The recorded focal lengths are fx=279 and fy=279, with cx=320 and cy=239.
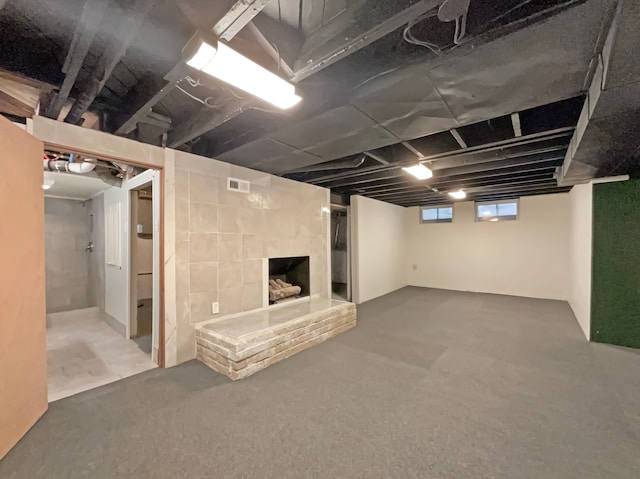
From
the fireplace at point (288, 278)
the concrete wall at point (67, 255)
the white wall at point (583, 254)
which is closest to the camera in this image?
the white wall at point (583, 254)

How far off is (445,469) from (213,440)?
1384mm

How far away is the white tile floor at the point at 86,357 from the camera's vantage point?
8.20 feet

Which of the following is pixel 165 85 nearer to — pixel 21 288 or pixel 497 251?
pixel 21 288

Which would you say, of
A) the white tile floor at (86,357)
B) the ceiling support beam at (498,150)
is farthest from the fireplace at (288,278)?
the white tile floor at (86,357)

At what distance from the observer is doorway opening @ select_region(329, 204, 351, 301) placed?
5855mm

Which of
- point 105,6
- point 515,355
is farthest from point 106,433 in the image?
point 515,355

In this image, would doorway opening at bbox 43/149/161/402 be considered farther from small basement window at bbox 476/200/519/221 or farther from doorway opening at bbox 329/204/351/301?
small basement window at bbox 476/200/519/221

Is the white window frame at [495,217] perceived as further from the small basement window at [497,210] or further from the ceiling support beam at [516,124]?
the ceiling support beam at [516,124]

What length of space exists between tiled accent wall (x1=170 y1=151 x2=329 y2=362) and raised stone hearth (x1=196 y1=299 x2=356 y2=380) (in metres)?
0.25

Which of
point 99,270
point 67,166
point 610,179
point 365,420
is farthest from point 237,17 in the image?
point 99,270

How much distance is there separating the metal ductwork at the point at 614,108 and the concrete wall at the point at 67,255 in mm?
6552

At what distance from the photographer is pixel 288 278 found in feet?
15.9

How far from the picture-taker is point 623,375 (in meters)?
2.60

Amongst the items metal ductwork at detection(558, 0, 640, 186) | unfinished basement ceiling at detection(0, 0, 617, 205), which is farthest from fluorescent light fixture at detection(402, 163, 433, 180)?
metal ductwork at detection(558, 0, 640, 186)
